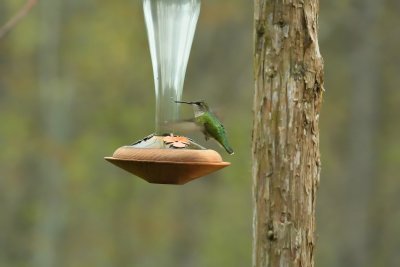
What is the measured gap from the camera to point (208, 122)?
570 centimetres

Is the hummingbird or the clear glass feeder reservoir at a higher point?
the clear glass feeder reservoir

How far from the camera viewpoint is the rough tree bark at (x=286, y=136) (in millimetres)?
4980

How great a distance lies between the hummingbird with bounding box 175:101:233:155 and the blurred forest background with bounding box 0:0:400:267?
1511 centimetres

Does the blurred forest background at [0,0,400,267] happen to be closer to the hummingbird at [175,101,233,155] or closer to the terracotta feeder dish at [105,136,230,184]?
the hummingbird at [175,101,233,155]

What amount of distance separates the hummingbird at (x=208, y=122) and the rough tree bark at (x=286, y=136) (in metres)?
0.64

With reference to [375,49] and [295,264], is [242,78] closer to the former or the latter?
[375,49]

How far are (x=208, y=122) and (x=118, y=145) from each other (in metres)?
19.0

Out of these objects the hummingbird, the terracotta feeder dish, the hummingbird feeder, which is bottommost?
the terracotta feeder dish

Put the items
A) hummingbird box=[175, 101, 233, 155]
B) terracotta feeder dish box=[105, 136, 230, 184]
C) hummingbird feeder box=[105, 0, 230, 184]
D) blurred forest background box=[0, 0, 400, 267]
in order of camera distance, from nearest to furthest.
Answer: terracotta feeder dish box=[105, 136, 230, 184], hummingbird feeder box=[105, 0, 230, 184], hummingbird box=[175, 101, 233, 155], blurred forest background box=[0, 0, 400, 267]

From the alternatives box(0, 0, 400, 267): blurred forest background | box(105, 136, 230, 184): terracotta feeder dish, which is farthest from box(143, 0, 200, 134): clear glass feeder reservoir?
box(0, 0, 400, 267): blurred forest background

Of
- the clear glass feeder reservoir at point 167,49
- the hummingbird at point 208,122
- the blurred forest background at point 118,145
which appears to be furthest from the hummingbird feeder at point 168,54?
the blurred forest background at point 118,145

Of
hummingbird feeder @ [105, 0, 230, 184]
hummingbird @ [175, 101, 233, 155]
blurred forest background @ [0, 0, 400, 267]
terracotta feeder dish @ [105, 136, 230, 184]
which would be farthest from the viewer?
blurred forest background @ [0, 0, 400, 267]

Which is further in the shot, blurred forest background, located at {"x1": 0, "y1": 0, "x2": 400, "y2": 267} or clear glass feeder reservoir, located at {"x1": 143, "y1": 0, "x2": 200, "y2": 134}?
blurred forest background, located at {"x1": 0, "y1": 0, "x2": 400, "y2": 267}

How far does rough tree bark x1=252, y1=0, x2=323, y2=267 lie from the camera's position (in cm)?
498
